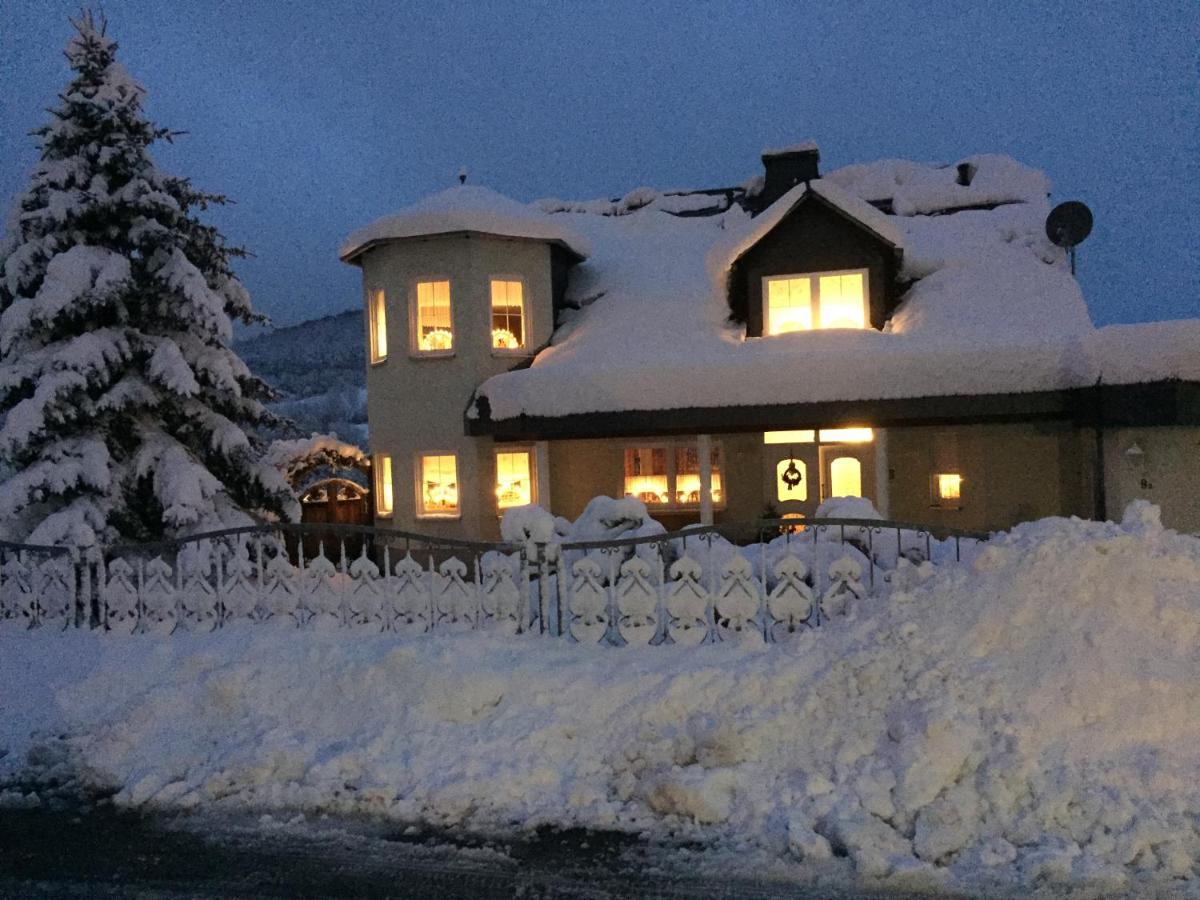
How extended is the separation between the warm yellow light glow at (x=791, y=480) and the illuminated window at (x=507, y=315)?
16.9 feet

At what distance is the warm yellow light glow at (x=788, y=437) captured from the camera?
16078 millimetres

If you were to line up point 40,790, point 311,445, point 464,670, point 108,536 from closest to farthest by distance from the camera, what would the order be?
point 40,790
point 464,670
point 108,536
point 311,445

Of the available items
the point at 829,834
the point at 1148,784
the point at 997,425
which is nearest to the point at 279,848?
the point at 829,834

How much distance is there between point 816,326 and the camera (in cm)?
1634

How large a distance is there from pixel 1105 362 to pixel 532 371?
8543mm

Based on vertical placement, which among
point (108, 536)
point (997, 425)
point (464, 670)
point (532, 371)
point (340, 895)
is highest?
point (532, 371)

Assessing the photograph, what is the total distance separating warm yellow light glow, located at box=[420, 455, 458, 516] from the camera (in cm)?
1633

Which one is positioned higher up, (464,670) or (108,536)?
(108,536)

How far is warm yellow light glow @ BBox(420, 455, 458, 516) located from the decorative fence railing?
6.14 meters

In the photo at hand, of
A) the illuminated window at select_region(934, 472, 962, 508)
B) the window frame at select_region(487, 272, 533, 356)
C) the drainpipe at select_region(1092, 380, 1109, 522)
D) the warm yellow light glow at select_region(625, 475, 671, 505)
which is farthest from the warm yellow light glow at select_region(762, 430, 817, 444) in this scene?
the window frame at select_region(487, 272, 533, 356)

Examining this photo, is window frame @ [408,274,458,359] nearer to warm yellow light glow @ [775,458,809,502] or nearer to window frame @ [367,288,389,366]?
window frame @ [367,288,389,366]

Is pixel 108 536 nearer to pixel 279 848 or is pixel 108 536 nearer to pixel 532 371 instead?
pixel 532 371

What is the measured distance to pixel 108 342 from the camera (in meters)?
12.7

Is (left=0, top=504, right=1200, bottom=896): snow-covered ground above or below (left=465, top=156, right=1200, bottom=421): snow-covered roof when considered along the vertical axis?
below
